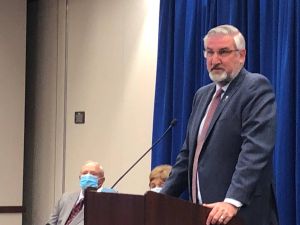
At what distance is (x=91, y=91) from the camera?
5.82 meters

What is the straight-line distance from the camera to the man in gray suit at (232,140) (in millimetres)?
2164

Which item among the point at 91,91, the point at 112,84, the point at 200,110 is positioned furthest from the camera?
the point at 91,91

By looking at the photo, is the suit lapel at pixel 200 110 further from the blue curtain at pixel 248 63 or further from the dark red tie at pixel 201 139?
the blue curtain at pixel 248 63

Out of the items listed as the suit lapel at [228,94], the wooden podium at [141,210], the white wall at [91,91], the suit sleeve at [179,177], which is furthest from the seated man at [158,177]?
the wooden podium at [141,210]

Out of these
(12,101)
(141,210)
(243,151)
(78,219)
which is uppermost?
(12,101)

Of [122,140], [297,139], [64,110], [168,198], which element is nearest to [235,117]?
[168,198]

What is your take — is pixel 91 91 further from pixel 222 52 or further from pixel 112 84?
pixel 222 52

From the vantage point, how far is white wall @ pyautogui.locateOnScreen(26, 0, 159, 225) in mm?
5234

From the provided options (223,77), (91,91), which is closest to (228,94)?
(223,77)

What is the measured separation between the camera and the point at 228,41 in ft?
7.75

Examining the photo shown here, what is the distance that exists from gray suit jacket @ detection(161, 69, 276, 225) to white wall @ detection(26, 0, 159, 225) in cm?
276

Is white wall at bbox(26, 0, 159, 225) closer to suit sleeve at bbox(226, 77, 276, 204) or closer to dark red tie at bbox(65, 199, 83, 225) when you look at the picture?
dark red tie at bbox(65, 199, 83, 225)

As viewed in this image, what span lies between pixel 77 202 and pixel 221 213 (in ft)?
7.53

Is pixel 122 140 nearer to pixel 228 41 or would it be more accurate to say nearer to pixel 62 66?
pixel 62 66
